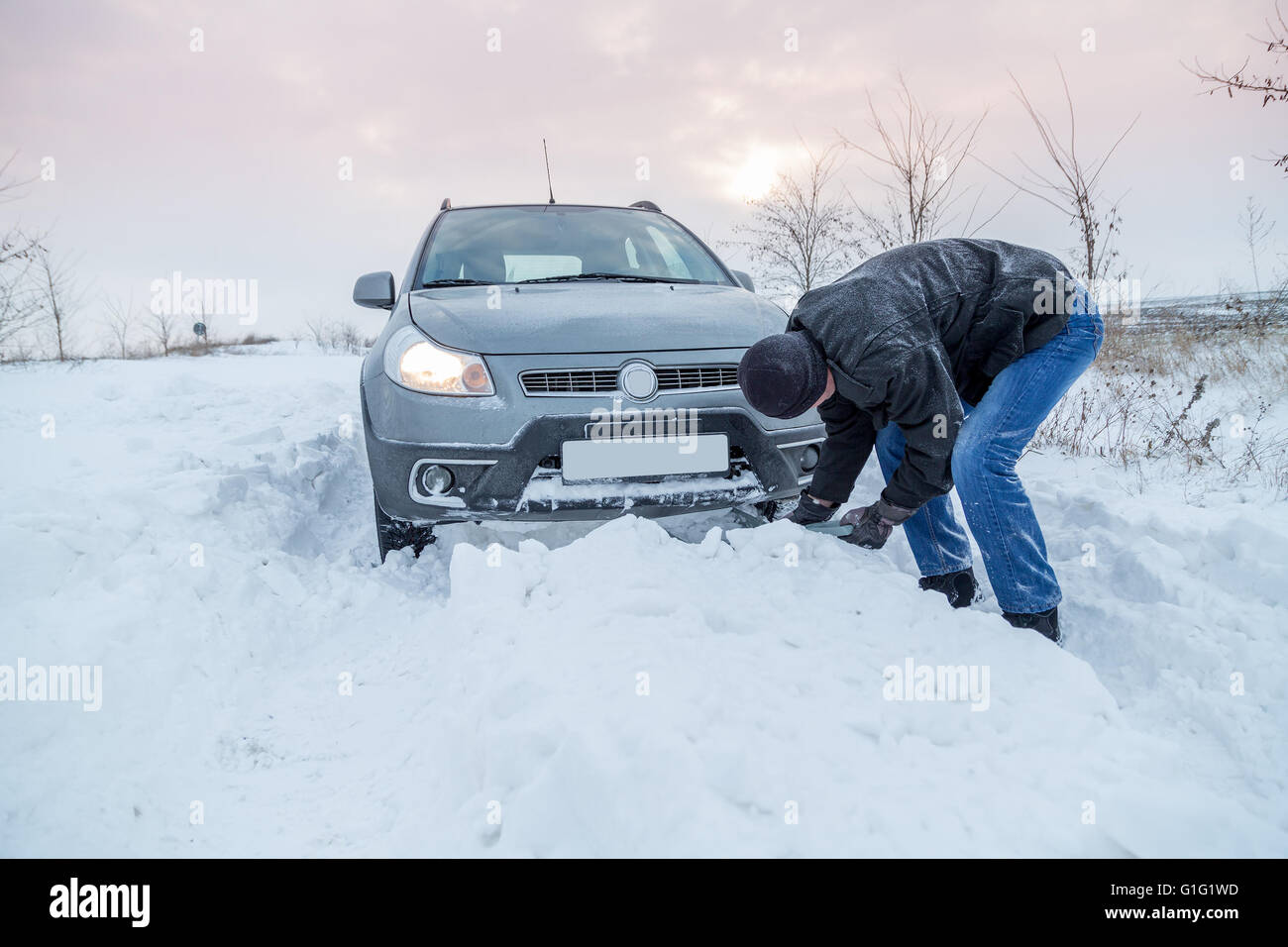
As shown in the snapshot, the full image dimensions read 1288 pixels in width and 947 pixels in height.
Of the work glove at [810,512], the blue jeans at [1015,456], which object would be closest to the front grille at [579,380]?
the work glove at [810,512]

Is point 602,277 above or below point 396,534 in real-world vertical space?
above

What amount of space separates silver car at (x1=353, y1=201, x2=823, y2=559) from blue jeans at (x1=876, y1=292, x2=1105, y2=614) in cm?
69

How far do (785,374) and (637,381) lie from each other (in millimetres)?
728

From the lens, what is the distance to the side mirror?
3.30 m

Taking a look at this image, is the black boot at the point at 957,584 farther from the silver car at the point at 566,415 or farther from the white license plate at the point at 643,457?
the white license plate at the point at 643,457

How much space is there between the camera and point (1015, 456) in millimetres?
2174

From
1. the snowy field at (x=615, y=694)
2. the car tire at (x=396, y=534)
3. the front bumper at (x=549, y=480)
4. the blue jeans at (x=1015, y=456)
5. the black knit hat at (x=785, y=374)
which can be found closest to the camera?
the snowy field at (x=615, y=694)

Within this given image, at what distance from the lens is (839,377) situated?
6.53ft

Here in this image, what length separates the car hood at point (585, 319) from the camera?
8.27ft
